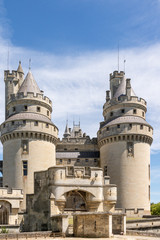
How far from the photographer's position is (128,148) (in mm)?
55969

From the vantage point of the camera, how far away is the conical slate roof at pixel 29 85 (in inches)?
2280

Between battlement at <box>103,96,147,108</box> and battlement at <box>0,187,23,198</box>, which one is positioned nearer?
battlement at <box>0,187,23,198</box>

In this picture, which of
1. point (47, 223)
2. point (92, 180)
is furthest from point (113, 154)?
point (47, 223)

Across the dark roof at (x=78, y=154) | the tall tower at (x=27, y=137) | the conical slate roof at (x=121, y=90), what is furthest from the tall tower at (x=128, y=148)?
the tall tower at (x=27, y=137)

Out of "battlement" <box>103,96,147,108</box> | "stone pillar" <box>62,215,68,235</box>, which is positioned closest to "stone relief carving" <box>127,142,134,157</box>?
"battlement" <box>103,96,147,108</box>

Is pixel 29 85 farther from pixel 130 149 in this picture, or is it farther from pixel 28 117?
pixel 130 149

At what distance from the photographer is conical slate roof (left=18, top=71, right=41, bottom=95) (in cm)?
5791

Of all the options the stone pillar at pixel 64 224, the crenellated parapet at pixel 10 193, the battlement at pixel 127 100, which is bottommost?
the stone pillar at pixel 64 224

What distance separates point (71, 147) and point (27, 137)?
36.9 ft

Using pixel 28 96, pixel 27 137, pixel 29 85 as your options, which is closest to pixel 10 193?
pixel 27 137

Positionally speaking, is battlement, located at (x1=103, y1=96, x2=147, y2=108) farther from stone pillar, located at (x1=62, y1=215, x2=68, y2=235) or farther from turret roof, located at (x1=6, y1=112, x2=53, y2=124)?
stone pillar, located at (x1=62, y1=215, x2=68, y2=235)

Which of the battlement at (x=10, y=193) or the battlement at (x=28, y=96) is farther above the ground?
the battlement at (x=28, y=96)

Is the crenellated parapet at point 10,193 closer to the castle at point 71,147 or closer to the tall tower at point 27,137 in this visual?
the castle at point 71,147

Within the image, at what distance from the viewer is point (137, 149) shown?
56.0m
